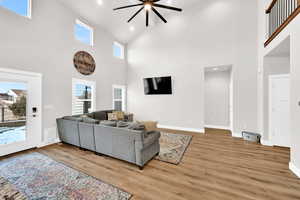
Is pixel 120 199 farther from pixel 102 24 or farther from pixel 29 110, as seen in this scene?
pixel 102 24

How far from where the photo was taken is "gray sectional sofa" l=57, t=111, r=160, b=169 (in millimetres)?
2467

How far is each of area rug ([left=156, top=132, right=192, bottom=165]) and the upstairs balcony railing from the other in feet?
11.6

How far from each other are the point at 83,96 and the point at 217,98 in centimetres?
590

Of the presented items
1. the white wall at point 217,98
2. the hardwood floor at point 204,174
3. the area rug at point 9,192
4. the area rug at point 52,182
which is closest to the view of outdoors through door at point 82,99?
the hardwood floor at point 204,174

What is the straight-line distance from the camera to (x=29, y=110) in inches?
134

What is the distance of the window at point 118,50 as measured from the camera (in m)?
6.60

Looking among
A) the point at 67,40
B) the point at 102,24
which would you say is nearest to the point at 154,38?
the point at 102,24

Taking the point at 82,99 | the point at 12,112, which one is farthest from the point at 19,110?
the point at 82,99

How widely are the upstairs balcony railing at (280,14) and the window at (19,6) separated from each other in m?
6.03

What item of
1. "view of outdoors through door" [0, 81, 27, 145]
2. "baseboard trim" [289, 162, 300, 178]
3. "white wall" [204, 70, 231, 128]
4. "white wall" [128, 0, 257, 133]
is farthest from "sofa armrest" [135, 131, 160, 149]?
"white wall" [204, 70, 231, 128]

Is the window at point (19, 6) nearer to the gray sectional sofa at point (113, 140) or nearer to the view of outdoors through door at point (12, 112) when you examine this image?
the view of outdoors through door at point (12, 112)

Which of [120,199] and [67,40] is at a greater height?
[67,40]

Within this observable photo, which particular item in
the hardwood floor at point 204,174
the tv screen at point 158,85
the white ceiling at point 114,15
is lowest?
the hardwood floor at point 204,174

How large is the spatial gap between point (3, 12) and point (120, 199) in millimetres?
4716
